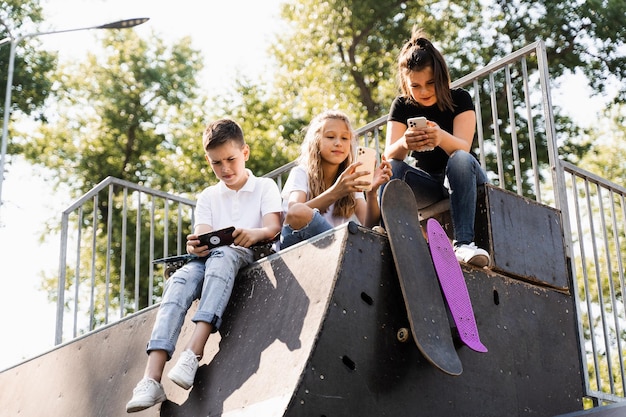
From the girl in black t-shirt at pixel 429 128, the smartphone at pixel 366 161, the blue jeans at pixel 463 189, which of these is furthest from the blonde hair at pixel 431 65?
the smartphone at pixel 366 161

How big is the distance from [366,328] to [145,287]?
57.6 feet

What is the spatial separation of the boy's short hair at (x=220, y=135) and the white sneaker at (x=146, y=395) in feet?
4.00

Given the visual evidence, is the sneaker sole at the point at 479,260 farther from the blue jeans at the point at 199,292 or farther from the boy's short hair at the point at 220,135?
the boy's short hair at the point at 220,135

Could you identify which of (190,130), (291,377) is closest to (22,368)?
(291,377)

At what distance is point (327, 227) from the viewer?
389 centimetres

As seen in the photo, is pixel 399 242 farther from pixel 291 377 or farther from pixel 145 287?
pixel 145 287

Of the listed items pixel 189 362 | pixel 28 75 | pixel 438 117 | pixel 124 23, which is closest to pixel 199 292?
pixel 189 362

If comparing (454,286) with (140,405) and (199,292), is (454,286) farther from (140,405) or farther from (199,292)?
(140,405)

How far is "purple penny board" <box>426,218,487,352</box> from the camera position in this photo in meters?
3.46

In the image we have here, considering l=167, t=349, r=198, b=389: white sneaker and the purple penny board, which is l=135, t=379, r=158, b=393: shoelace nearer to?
l=167, t=349, r=198, b=389: white sneaker

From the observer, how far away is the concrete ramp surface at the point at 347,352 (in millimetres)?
3172

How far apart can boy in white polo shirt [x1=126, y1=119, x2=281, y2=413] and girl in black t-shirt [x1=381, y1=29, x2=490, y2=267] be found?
0.66m

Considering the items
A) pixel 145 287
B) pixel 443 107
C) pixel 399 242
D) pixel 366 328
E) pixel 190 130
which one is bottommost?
pixel 366 328

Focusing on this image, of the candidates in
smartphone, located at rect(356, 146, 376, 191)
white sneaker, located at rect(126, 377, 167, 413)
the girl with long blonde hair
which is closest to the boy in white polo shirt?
white sneaker, located at rect(126, 377, 167, 413)
